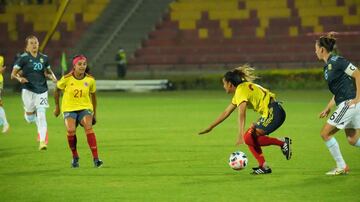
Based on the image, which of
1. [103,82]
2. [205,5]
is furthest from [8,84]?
[205,5]

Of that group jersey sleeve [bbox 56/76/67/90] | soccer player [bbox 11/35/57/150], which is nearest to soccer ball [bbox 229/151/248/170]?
jersey sleeve [bbox 56/76/67/90]

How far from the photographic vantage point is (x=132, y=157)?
16578mm

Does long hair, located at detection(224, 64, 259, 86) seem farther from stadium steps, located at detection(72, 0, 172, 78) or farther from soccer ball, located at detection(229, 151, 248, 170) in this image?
stadium steps, located at detection(72, 0, 172, 78)

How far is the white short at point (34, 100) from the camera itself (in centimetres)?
1797

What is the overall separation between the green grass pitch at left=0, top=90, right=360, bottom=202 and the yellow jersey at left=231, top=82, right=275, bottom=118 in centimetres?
104

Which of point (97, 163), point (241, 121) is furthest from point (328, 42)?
point (97, 163)

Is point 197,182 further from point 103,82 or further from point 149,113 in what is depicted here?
point 103,82

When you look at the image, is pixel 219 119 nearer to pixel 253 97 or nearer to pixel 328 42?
pixel 253 97

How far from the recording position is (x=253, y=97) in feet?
44.0

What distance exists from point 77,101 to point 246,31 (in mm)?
33269

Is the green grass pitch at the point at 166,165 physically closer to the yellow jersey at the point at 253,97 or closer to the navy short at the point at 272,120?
the navy short at the point at 272,120

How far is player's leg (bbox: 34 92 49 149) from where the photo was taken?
1761cm

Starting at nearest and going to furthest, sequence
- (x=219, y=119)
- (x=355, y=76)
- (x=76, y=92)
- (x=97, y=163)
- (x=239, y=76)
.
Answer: (x=355, y=76) → (x=219, y=119) → (x=239, y=76) → (x=97, y=163) → (x=76, y=92)

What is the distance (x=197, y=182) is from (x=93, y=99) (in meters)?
3.17
